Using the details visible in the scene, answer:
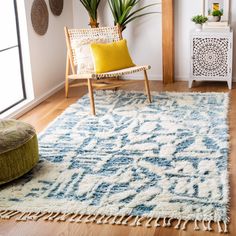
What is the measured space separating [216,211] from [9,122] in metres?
1.57

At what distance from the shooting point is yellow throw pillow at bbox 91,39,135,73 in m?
4.48

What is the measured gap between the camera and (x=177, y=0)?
520 cm

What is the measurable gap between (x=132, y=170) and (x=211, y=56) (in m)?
2.34

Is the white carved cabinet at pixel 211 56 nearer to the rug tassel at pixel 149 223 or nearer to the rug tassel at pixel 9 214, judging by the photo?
the rug tassel at pixel 149 223

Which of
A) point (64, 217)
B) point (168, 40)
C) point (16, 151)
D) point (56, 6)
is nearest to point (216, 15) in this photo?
point (168, 40)

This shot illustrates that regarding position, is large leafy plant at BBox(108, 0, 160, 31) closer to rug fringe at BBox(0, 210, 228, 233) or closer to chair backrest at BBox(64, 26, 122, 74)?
chair backrest at BBox(64, 26, 122, 74)

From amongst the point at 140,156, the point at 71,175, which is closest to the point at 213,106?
the point at 140,156

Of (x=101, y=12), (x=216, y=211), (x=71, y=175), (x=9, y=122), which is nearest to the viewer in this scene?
(x=216, y=211)

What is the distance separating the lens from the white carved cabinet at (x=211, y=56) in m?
4.88

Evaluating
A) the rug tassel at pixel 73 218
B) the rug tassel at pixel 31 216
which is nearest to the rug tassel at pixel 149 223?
the rug tassel at pixel 73 218

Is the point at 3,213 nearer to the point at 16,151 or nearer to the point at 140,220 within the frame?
the point at 16,151

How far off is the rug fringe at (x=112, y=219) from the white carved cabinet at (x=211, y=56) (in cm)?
281

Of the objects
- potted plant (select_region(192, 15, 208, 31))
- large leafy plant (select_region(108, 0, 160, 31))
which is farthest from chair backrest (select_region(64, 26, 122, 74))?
potted plant (select_region(192, 15, 208, 31))

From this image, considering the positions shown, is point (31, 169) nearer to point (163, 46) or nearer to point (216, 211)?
point (216, 211)
